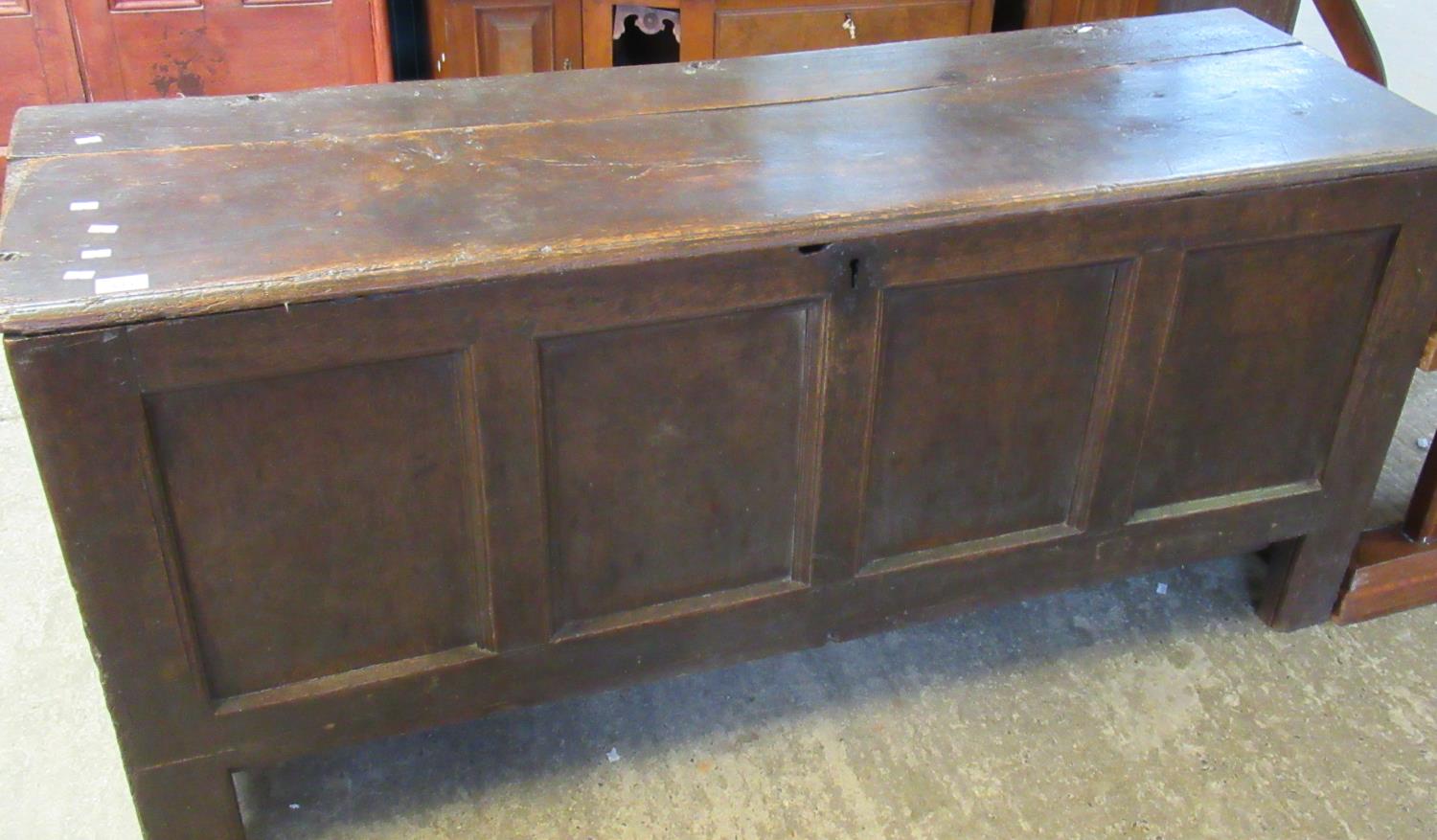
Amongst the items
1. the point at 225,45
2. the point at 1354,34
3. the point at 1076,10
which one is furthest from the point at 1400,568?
the point at 225,45

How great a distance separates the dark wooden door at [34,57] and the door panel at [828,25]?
1391 mm

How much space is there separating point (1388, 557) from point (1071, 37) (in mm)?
985

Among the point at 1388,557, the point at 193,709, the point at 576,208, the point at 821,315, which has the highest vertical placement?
the point at 576,208

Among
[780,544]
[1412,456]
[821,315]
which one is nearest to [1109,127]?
[821,315]

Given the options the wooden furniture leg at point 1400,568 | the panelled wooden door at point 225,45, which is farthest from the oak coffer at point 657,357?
the panelled wooden door at point 225,45

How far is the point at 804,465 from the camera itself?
1779mm

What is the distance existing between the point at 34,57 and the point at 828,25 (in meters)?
1.73

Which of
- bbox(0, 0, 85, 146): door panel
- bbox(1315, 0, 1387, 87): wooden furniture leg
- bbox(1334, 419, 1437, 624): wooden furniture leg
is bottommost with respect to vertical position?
bbox(1334, 419, 1437, 624): wooden furniture leg

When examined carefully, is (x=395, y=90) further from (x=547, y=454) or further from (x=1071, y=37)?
(x=1071, y=37)

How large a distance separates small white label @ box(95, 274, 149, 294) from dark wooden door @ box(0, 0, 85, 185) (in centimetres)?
178

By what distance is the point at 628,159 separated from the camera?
1.74 metres

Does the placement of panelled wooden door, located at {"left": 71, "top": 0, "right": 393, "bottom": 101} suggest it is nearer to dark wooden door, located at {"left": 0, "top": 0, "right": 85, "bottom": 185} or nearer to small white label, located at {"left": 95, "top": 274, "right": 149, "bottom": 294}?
dark wooden door, located at {"left": 0, "top": 0, "right": 85, "bottom": 185}

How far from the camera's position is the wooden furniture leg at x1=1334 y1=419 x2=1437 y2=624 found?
2201 mm

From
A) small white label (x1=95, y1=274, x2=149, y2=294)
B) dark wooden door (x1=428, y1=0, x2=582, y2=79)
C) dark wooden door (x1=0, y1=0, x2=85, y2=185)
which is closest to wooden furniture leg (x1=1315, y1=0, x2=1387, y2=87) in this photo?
dark wooden door (x1=428, y1=0, x2=582, y2=79)
